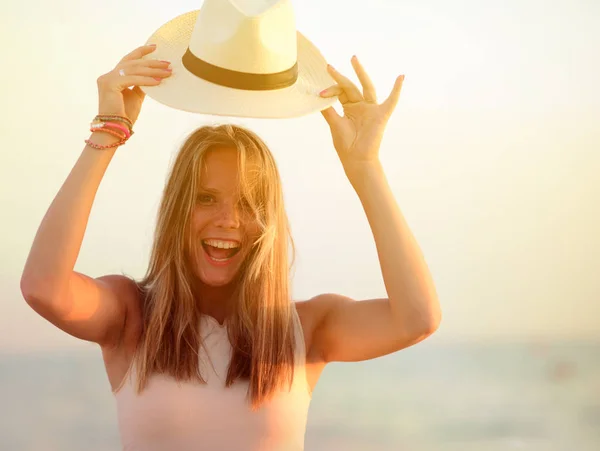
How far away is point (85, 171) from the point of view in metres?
2.83

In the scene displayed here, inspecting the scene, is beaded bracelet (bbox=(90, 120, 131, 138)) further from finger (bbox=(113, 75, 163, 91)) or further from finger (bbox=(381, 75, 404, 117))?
finger (bbox=(381, 75, 404, 117))

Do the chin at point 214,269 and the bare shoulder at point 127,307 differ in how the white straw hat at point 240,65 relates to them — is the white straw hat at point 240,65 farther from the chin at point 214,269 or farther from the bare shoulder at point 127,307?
the bare shoulder at point 127,307

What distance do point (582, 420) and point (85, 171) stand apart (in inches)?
496

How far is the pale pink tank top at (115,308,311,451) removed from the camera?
2.98m

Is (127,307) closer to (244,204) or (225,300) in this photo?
(225,300)

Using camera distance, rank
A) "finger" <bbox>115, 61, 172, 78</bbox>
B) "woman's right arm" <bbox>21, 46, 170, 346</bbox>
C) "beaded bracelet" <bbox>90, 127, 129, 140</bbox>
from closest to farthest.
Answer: "woman's right arm" <bbox>21, 46, 170, 346</bbox>
"beaded bracelet" <bbox>90, 127, 129, 140</bbox>
"finger" <bbox>115, 61, 172, 78</bbox>

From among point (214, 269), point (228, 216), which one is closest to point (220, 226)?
point (228, 216)

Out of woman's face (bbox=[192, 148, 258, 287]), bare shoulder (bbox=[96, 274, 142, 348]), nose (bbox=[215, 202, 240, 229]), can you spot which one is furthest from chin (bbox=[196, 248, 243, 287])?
bare shoulder (bbox=[96, 274, 142, 348])

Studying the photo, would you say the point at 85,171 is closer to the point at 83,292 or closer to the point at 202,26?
the point at 83,292

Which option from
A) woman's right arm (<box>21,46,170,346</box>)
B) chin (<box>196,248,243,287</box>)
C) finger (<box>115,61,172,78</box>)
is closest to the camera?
woman's right arm (<box>21,46,170,346</box>)

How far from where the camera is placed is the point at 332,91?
10.4 ft

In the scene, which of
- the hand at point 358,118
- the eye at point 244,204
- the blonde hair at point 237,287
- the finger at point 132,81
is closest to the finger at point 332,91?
the hand at point 358,118

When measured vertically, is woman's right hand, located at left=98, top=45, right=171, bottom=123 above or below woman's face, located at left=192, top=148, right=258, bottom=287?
above

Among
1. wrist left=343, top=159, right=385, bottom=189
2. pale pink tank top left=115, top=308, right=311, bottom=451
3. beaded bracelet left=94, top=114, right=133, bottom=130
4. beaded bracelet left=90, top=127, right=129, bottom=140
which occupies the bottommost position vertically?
pale pink tank top left=115, top=308, right=311, bottom=451
